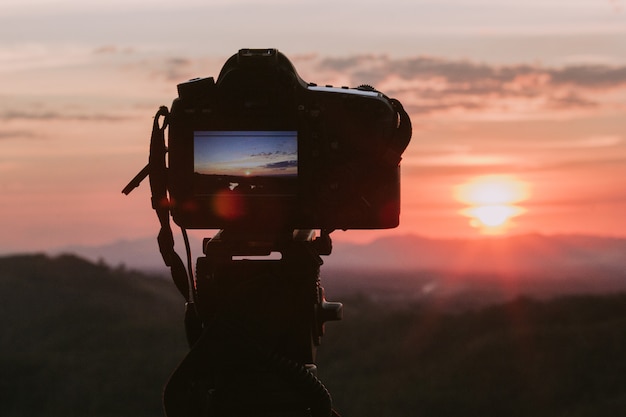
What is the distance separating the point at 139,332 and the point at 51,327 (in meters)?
1.85

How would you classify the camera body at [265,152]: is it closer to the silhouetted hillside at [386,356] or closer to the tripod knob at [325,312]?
the tripod knob at [325,312]

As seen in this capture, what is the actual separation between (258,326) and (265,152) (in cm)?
75

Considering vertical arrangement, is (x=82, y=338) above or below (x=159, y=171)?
below

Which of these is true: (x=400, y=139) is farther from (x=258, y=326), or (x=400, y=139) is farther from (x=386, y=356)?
(x=386, y=356)

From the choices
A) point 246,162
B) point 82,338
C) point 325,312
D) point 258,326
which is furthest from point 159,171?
point 82,338

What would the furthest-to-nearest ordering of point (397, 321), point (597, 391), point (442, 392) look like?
point (397, 321) → point (442, 392) → point (597, 391)

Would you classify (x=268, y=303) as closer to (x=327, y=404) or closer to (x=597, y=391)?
(x=327, y=404)

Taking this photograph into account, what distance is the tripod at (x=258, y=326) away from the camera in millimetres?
4172

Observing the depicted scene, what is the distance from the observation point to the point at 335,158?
429cm

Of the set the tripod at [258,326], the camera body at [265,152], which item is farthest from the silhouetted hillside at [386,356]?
the camera body at [265,152]

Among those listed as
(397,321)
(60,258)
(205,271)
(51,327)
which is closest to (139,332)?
(51,327)

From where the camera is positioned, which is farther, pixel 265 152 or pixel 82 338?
pixel 82 338

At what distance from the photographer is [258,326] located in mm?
4254

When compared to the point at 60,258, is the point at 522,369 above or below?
above
